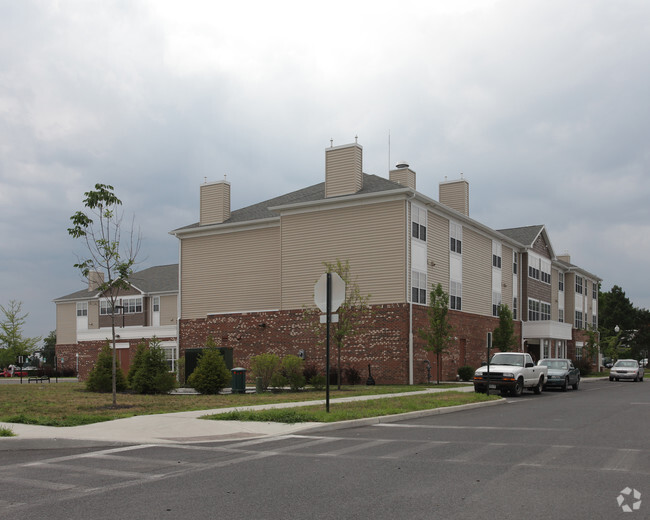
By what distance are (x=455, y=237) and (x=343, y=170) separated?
840 centimetres

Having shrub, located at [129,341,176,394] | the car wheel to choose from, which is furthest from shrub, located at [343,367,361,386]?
shrub, located at [129,341,176,394]

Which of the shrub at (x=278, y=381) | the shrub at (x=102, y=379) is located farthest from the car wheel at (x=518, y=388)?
the shrub at (x=102, y=379)

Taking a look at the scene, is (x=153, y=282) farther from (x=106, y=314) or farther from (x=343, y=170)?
(x=343, y=170)

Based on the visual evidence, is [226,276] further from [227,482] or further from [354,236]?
[227,482]

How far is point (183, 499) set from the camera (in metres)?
7.52

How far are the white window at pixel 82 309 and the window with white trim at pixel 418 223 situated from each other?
44829 mm

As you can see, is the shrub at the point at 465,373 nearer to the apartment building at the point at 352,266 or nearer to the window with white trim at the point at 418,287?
the apartment building at the point at 352,266

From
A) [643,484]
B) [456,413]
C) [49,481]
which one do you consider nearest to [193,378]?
[456,413]

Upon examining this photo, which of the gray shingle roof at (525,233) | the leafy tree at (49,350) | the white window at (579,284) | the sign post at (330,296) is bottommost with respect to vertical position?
the leafy tree at (49,350)

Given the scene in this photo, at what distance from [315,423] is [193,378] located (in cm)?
1133

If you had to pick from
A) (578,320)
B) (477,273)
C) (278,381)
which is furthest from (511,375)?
(578,320)

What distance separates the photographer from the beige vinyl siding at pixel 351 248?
115 ft

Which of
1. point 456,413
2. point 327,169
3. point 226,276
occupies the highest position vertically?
point 327,169

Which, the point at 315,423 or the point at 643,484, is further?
the point at 315,423
